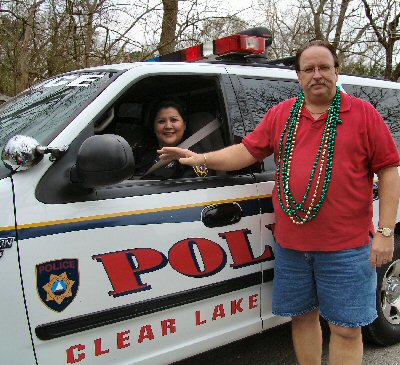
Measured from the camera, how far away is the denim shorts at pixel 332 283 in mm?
2211

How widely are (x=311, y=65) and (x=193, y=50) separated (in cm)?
105

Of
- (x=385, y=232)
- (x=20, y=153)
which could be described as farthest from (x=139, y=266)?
(x=385, y=232)

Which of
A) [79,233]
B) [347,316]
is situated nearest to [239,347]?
[347,316]

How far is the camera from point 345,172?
7.06 feet

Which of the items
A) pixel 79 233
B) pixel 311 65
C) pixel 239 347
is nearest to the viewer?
pixel 79 233

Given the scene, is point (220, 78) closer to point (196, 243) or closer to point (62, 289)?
point (196, 243)

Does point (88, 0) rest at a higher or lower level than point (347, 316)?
higher

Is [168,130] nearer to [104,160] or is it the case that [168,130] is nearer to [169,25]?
[104,160]

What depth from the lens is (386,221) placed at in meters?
2.17

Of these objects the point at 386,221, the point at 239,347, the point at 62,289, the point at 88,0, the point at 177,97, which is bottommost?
the point at 239,347

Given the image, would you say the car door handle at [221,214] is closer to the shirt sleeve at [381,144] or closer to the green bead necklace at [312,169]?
the green bead necklace at [312,169]

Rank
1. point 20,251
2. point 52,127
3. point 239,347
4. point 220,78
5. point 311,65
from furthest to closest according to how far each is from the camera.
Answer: point 239,347, point 220,78, point 311,65, point 52,127, point 20,251

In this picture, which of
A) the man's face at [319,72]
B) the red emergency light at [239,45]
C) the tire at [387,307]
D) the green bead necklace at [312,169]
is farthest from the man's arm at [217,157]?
the tire at [387,307]

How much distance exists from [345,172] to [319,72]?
1.59 feet
